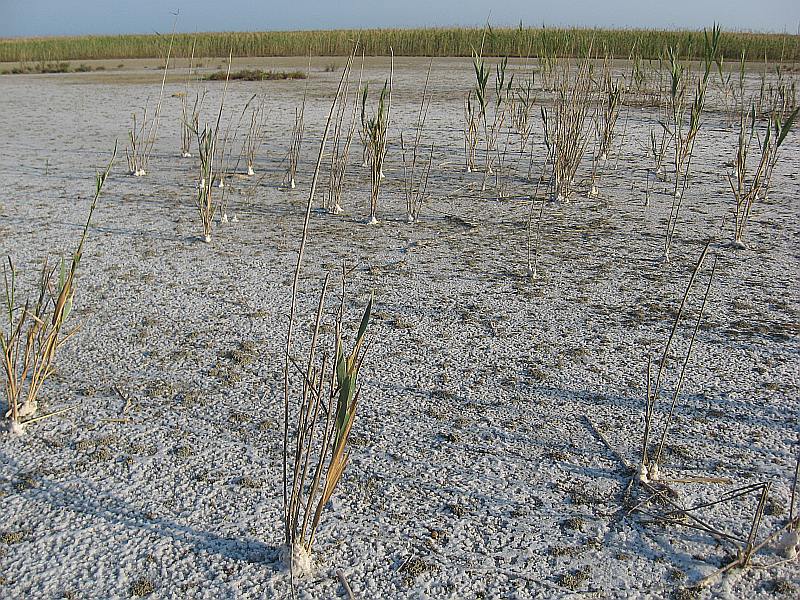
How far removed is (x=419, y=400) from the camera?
1.92m

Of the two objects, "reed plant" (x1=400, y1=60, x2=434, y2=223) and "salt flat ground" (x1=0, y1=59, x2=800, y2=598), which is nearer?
"salt flat ground" (x1=0, y1=59, x2=800, y2=598)

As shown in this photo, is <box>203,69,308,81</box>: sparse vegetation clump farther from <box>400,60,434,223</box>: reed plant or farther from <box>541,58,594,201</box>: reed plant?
<box>541,58,594,201</box>: reed plant

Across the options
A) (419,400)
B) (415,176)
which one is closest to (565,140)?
(415,176)

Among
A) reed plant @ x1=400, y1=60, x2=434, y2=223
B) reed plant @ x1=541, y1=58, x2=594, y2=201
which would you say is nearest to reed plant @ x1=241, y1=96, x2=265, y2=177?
reed plant @ x1=400, y1=60, x2=434, y2=223

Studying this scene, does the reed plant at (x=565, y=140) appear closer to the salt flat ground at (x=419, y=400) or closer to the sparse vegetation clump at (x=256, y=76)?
the salt flat ground at (x=419, y=400)

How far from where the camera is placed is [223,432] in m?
1.77

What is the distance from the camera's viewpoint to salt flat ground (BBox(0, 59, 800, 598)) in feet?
4.46

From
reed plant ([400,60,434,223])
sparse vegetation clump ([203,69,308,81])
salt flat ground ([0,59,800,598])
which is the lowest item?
salt flat ground ([0,59,800,598])

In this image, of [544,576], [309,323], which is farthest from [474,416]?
[309,323]

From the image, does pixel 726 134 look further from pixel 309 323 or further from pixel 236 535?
pixel 236 535

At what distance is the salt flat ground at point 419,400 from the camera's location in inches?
53.5

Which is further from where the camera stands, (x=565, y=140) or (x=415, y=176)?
(x=415, y=176)

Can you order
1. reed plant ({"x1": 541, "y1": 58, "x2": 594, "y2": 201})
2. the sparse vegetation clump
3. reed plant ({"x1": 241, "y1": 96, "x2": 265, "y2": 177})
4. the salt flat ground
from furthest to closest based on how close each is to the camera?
the sparse vegetation clump < reed plant ({"x1": 241, "y1": 96, "x2": 265, "y2": 177}) < reed plant ({"x1": 541, "y1": 58, "x2": 594, "y2": 201}) < the salt flat ground

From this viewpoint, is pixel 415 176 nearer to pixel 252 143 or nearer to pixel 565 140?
pixel 565 140
